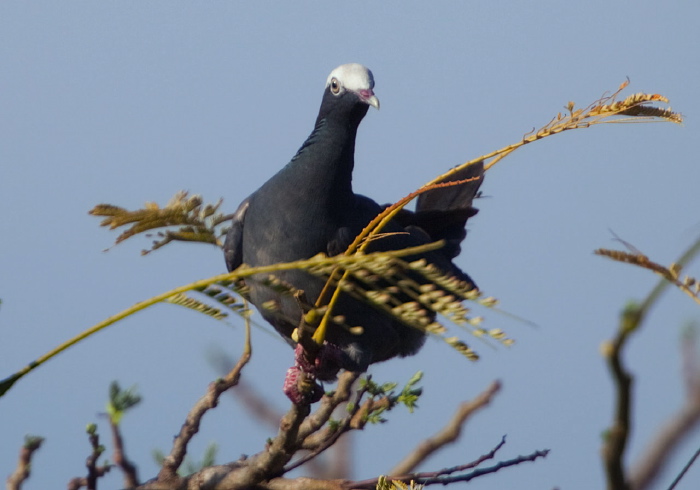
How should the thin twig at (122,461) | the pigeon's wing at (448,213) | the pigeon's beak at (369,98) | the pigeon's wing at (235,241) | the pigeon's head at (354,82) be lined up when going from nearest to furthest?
the thin twig at (122,461), the pigeon's beak at (369,98), the pigeon's head at (354,82), the pigeon's wing at (235,241), the pigeon's wing at (448,213)

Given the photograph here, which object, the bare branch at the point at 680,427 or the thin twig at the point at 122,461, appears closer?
the bare branch at the point at 680,427

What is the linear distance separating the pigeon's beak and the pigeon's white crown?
0.10 feet

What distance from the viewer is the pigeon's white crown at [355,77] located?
4641mm

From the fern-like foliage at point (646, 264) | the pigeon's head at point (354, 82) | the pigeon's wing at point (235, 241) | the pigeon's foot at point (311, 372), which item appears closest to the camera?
the fern-like foliage at point (646, 264)

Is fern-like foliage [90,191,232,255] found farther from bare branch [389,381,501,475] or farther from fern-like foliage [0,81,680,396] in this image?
bare branch [389,381,501,475]

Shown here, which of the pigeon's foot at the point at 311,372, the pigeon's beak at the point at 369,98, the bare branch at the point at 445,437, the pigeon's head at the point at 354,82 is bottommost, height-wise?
the bare branch at the point at 445,437

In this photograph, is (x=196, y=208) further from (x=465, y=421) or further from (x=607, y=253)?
(x=607, y=253)

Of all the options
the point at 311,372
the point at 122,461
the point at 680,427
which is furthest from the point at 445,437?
the point at 680,427

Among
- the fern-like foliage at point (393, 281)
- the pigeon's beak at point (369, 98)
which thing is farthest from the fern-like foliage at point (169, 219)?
the pigeon's beak at point (369, 98)

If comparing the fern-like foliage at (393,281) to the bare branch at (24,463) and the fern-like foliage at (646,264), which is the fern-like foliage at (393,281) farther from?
the bare branch at (24,463)

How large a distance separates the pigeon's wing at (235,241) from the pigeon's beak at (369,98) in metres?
0.91

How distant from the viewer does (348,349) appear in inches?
183

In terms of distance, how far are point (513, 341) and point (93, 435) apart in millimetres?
1475

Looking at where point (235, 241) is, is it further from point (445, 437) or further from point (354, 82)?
point (445, 437)
